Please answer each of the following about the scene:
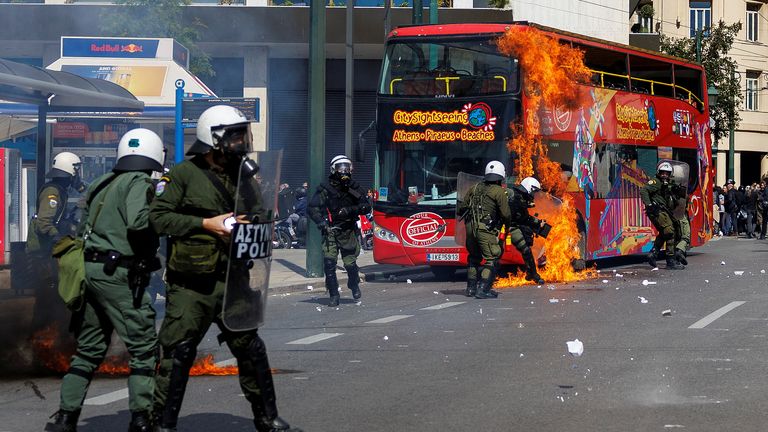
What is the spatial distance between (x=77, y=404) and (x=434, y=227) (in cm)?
1207

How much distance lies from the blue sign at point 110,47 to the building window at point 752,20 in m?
40.1

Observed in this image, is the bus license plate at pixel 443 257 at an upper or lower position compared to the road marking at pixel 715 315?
upper

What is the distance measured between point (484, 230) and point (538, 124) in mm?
3262

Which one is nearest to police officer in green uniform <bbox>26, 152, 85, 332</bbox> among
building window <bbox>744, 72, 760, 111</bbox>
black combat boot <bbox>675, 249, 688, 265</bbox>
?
black combat boot <bbox>675, 249, 688, 265</bbox>

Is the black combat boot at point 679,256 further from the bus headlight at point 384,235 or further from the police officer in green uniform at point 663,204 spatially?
the bus headlight at point 384,235

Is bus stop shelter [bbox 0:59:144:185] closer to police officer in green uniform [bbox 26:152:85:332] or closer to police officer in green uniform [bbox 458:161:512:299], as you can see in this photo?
police officer in green uniform [bbox 26:152:85:332]

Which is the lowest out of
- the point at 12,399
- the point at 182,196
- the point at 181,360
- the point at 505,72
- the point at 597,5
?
the point at 12,399

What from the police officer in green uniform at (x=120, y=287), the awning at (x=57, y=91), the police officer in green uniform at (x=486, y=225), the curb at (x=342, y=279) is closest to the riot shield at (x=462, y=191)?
the police officer in green uniform at (x=486, y=225)

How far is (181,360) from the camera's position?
590 centimetres

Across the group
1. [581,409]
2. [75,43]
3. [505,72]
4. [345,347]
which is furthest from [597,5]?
[581,409]

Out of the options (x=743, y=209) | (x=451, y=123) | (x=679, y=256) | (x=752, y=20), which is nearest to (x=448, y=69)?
(x=451, y=123)

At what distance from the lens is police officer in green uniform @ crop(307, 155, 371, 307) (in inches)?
551

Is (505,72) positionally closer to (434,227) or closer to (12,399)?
(434,227)

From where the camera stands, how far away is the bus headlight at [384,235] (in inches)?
719
